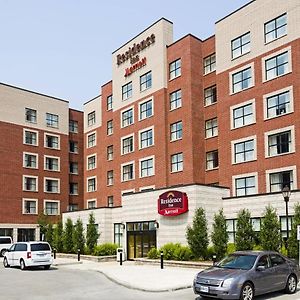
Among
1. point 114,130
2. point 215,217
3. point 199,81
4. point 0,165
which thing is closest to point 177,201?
point 215,217

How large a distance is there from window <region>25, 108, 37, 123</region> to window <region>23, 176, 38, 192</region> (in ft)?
22.6

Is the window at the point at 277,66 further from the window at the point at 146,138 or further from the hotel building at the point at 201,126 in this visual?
the window at the point at 146,138

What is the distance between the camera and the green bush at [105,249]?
38.8 metres

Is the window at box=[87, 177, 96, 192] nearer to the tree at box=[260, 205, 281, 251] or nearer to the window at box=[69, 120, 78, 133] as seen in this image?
the window at box=[69, 120, 78, 133]

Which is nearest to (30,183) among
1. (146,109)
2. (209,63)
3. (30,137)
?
(30,137)

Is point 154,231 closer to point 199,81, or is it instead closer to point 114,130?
point 199,81

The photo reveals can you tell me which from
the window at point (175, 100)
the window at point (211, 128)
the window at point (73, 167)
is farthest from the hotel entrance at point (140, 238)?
the window at point (73, 167)

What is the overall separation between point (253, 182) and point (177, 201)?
605 centimetres

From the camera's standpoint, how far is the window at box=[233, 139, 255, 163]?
35188 millimetres

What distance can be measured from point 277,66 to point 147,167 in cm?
1561

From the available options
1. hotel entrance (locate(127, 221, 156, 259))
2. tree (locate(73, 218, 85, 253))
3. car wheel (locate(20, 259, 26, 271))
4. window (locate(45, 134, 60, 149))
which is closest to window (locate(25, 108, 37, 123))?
window (locate(45, 134, 60, 149))

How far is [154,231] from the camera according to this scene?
3500cm

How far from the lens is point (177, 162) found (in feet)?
134

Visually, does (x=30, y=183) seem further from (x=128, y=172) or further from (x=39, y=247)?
(x=39, y=247)
